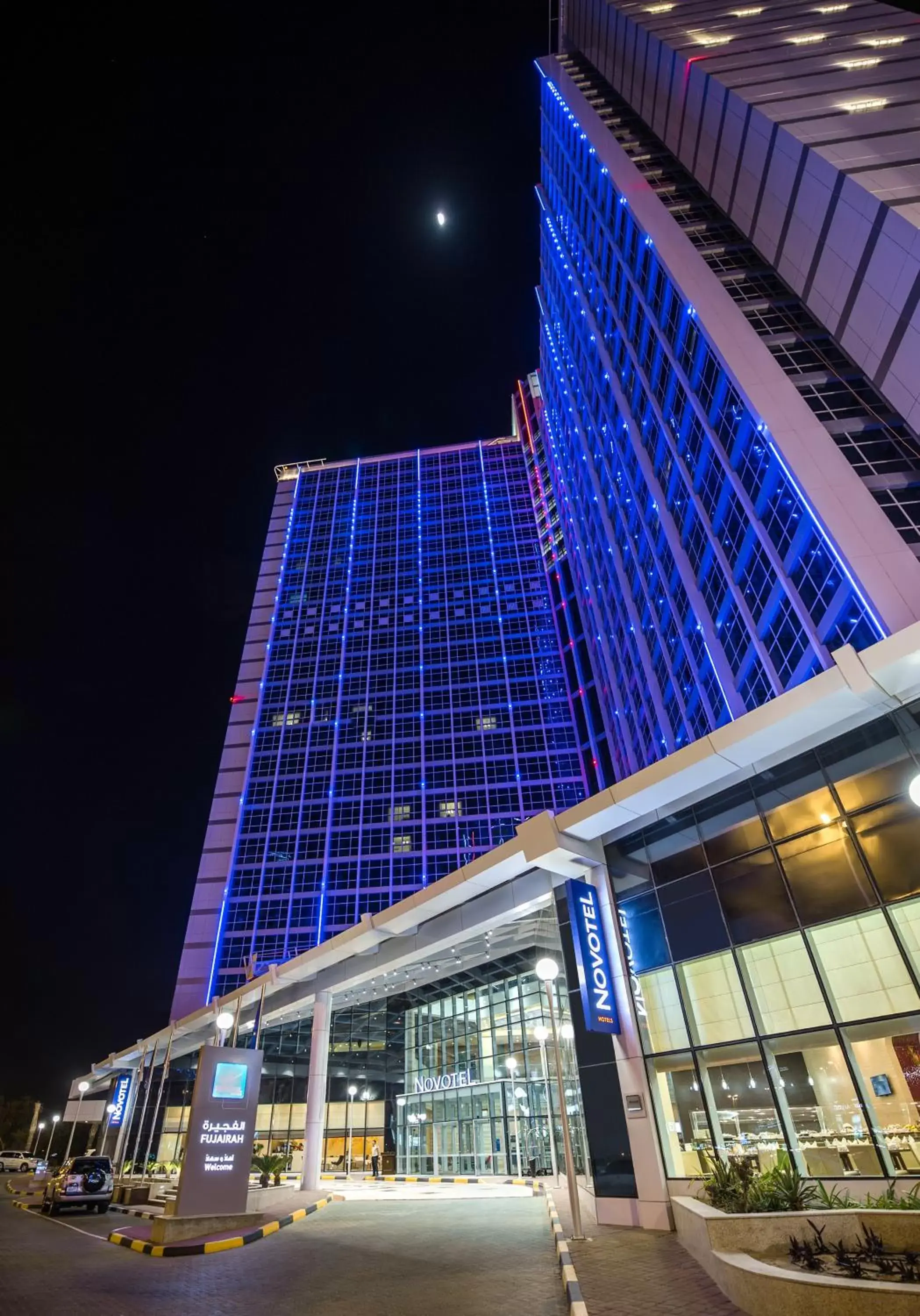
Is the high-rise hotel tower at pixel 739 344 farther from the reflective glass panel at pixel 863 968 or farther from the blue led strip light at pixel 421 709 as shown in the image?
the blue led strip light at pixel 421 709

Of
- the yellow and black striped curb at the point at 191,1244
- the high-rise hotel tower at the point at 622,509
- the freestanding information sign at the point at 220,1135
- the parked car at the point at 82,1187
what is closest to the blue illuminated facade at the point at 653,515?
the high-rise hotel tower at the point at 622,509

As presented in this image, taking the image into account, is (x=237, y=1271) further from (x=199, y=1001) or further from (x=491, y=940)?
(x=199, y=1001)

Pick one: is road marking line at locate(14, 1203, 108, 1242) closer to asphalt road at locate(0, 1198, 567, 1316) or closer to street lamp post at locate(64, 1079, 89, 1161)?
asphalt road at locate(0, 1198, 567, 1316)

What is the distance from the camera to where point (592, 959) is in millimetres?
16375

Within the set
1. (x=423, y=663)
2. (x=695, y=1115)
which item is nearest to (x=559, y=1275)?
(x=695, y=1115)

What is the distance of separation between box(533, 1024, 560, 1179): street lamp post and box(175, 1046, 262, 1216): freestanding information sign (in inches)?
522

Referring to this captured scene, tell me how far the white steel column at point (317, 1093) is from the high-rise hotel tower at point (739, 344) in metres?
27.8

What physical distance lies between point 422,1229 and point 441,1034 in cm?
2083

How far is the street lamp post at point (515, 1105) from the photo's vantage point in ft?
98.8

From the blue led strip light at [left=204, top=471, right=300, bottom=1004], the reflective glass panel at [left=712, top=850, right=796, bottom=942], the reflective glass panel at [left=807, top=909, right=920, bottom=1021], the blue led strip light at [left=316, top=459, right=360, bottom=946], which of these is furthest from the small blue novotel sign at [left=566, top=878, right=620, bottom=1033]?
the blue led strip light at [left=204, top=471, right=300, bottom=1004]

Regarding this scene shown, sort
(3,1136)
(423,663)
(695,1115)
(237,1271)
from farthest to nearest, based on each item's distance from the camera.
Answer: (3,1136), (423,663), (695,1115), (237,1271)

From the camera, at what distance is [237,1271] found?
11.7 meters

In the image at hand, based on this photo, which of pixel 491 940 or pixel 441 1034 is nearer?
pixel 491 940

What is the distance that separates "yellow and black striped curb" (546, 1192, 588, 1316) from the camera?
736 cm
